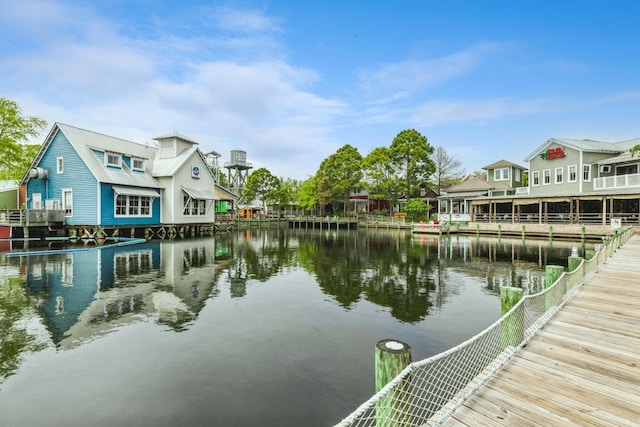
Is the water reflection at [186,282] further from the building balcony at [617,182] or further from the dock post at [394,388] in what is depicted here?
the building balcony at [617,182]

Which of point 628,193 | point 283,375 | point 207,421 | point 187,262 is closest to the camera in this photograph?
point 207,421

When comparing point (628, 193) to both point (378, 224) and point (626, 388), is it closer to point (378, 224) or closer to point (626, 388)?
point (378, 224)

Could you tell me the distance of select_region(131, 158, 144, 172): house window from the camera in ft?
93.0

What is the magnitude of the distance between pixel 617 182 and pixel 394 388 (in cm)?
3475

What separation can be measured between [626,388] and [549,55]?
3101 centimetres

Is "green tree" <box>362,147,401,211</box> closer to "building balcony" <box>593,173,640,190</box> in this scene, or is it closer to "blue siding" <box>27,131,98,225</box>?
"building balcony" <box>593,173,640,190</box>

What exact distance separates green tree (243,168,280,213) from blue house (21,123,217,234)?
23.9 metres

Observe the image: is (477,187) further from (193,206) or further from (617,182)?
(193,206)

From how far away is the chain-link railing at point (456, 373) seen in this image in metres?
2.79

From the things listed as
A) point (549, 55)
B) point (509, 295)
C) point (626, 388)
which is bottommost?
point (626, 388)

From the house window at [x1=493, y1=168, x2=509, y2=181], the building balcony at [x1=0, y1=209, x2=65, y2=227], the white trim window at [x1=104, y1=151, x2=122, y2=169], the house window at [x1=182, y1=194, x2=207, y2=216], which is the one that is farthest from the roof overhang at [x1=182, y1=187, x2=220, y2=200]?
the house window at [x1=493, y1=168, x2=509, y2=181]

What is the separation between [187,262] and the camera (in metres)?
15.9

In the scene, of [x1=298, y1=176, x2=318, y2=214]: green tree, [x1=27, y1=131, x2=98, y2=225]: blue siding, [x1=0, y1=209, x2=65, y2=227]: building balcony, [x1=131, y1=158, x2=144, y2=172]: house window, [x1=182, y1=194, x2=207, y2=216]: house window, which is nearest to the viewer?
[x1=0, y1=209, x2=65, y2=227]: building balcony

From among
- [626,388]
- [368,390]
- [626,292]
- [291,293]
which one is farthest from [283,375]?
[626,292]
